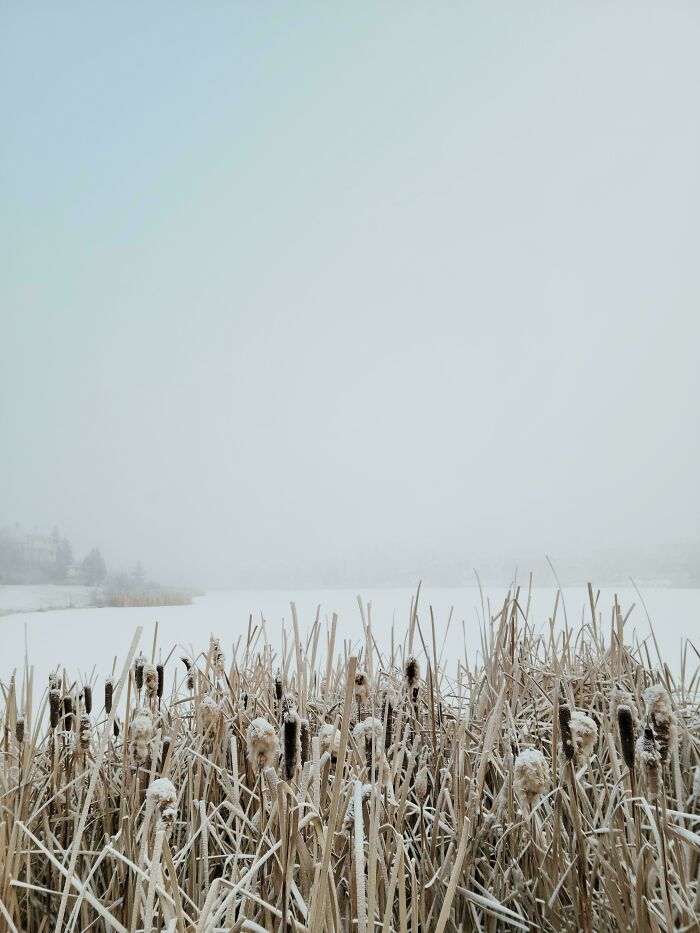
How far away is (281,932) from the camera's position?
509 mm

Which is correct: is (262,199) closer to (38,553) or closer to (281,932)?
(38,553)

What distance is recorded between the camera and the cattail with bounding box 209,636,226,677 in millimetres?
1112

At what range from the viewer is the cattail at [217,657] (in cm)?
111

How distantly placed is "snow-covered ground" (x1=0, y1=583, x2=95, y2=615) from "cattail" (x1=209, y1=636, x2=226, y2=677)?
306 cm

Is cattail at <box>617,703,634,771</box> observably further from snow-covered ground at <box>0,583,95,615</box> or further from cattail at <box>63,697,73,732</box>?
snow-covered ground at <box>0,583,95,615</box>

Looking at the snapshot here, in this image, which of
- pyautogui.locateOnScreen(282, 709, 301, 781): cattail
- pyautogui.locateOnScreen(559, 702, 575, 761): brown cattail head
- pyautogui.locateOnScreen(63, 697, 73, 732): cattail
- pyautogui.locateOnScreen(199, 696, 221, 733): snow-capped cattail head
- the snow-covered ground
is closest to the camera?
→ pyautogui.locateOnScreen(282, 709, 301, 781): cattail

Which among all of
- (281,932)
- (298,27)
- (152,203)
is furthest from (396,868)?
(152,203)

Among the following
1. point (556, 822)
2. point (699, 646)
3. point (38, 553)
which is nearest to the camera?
point (556, 822)

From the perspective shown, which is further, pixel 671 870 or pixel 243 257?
pixel 243 257

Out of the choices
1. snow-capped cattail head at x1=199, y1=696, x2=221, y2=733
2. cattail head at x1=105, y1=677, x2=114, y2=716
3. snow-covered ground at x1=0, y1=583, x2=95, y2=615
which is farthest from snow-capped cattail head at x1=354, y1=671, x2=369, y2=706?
snow-covered ground at x1=0, y1=583, x2=95, y2=615

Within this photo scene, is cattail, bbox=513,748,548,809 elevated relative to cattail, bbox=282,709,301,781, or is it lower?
lower

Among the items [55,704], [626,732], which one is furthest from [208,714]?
[626,732]

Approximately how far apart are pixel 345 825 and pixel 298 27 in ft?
23.2

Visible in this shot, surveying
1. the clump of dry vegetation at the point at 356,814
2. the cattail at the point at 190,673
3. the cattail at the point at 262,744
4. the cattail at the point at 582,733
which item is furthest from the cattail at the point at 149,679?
the cattail at the point at 582,733
